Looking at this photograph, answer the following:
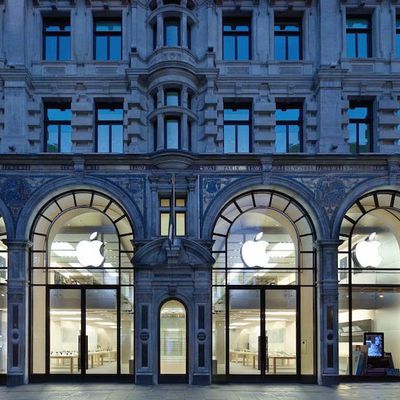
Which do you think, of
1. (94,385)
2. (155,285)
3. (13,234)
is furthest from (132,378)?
(13,234)

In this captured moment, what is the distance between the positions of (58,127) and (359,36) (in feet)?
43.8

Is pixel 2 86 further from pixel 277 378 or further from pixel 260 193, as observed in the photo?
pixel 277 378

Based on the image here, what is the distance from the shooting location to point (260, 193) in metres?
25.8

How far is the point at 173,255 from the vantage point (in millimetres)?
24547

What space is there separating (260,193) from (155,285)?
572 cm

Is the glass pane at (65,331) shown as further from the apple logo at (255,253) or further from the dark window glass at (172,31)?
the dark window glass at (172,31)

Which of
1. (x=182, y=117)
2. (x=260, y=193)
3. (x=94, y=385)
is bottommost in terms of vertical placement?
(x=94, y=385)

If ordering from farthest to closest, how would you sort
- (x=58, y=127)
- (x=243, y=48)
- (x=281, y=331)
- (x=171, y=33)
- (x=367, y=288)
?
1. (x=243, y=48)
2. (x=58, y=127)
3. (x=171, y=33)
4. (x=367, y=288)
5. (x=281, y=331)

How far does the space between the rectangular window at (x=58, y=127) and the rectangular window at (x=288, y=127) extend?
8.71m

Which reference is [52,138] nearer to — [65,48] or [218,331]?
[65,48]

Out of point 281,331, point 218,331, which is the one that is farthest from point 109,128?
point 281,331

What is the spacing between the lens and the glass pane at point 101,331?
993 inches

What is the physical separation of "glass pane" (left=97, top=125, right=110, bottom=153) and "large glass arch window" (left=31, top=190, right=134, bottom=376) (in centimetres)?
187

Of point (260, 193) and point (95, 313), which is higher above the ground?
point (260, 193)
